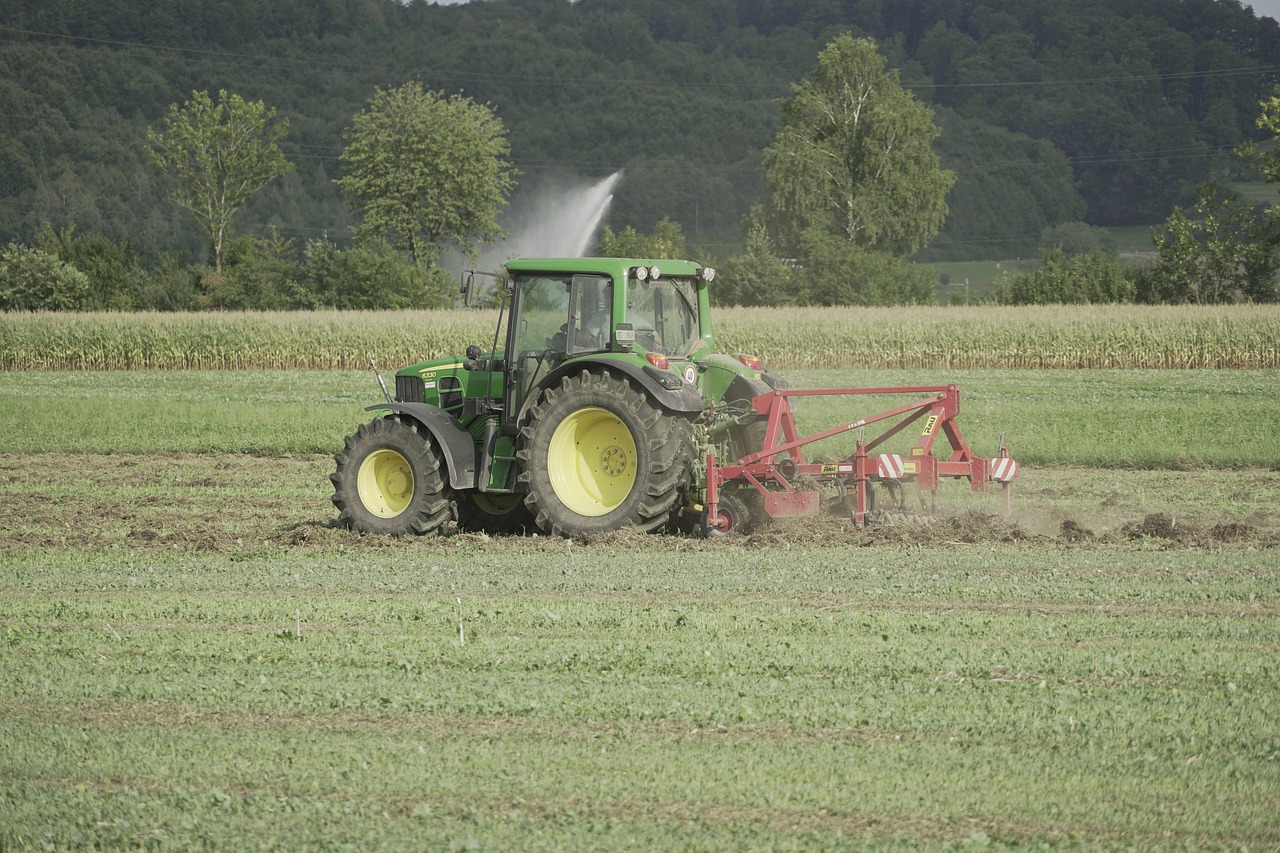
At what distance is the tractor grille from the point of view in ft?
39.5

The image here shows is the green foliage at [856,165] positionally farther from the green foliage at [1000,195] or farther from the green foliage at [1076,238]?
the green foliage at [1000,195]

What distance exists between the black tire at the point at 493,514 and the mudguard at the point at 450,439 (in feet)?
2.35

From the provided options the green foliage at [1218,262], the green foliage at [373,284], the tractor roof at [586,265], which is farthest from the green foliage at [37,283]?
the tractor roof at [586,265]

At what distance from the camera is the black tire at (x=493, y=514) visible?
12.0 metres

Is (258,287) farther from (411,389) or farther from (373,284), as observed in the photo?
(411,389)

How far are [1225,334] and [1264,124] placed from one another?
73.0 feet

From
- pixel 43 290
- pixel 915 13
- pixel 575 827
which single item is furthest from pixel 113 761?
pixel 915 13

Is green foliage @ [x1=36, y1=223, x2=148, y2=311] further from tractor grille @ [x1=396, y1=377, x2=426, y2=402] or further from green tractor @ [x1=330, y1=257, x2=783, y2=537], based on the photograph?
green tractor @ [x1=330, y1=257, x2=783, y2=537]

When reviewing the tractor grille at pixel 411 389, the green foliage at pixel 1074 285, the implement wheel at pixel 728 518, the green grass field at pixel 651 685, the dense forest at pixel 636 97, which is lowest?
the green grass field at pixel 651 685

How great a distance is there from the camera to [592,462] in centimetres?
1110

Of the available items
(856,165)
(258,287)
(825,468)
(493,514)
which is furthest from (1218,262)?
(493,514)

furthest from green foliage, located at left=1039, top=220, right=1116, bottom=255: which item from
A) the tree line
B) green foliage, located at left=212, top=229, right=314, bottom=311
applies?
green foliage, located at left=212, top=229, right=314, bottom=311

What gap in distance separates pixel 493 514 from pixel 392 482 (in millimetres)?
915

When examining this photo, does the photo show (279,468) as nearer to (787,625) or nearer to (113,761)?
(787,625)
